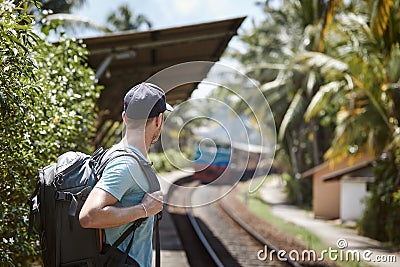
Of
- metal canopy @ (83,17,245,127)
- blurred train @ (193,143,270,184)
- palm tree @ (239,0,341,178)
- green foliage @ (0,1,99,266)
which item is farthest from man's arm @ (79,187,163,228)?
palm tree @ (239,0,341,178)

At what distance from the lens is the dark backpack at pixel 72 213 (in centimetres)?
283

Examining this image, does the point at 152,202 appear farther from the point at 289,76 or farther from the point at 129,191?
the point at 289,76

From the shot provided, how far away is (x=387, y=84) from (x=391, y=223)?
338 cm

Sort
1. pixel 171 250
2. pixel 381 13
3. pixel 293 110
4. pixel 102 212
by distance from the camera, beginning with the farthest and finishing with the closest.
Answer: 1. pixel 293 110
2. pixel 381 13
3. pixel 171 250
4. pixel 102 212

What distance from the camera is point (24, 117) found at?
416cm

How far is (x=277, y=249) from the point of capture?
1263 cm

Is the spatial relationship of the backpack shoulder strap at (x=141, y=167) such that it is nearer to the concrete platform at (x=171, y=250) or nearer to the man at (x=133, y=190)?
the man at (x=133, y=190)

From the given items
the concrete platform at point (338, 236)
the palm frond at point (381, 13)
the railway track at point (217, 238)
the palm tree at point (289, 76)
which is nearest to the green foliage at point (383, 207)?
the concrete platform at point (338, 236)

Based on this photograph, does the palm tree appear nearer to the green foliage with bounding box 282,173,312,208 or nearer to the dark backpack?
the green foliage with bounding box 282,173,312,208

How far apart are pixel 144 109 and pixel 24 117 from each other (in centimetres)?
158

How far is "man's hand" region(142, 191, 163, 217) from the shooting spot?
9.12ft

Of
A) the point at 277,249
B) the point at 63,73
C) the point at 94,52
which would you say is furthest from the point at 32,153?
the point at 277,249

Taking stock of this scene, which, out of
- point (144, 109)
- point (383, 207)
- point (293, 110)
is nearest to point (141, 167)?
point (144, 109)

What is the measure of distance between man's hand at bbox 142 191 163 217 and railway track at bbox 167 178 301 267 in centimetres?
419
